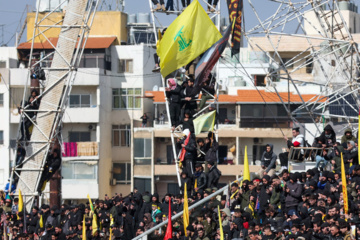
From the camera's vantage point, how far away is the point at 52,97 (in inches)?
1578

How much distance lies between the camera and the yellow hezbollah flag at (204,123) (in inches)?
1406

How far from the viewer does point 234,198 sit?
96.1ft

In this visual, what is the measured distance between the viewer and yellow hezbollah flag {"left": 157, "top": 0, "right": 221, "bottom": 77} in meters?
34.3

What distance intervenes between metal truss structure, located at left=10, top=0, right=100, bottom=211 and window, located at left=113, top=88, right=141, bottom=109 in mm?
28277

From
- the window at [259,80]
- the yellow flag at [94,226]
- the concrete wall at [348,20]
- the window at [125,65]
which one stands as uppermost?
the concrete wall at [348,20]

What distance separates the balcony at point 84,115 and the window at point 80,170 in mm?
2510

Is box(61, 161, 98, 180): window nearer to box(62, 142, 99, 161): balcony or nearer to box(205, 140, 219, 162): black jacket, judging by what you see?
box(62, 142, 99, 161): balcony

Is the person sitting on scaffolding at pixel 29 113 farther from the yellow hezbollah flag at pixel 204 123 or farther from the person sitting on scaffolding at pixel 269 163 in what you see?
the person sitting on scaffolding at pixel 269 163

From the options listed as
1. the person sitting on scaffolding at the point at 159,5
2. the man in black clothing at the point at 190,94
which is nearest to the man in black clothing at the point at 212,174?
the man in black clothing at the point at 190,94

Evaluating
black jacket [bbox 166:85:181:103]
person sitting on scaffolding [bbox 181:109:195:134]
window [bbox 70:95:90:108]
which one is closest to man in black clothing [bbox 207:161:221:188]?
person sitting on scaffolding [bbox 181:109:195:134]

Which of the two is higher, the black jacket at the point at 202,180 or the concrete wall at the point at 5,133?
the concrete wall at the point at 5,133

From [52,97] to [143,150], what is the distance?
26570 millimetres

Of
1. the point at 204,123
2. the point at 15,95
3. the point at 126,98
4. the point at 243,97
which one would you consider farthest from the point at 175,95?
the point at 15,95

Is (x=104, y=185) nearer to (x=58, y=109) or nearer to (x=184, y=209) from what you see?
(x=58, y=109)
